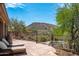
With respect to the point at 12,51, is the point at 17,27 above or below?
above

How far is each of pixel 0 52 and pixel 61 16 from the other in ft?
4.51

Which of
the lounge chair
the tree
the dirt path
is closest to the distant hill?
the tree

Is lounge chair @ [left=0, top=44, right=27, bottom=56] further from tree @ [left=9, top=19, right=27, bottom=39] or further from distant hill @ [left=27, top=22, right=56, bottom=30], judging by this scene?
distant hill @ [left=27, top=22, right=56, bottom=30]

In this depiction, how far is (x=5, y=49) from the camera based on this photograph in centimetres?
559

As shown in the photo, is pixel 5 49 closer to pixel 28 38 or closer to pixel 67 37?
pixel 28 38

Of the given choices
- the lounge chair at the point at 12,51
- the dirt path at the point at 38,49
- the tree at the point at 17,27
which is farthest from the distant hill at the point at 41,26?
the lounge chair at the point at 12,51

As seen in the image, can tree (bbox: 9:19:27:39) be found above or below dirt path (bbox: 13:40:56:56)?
above

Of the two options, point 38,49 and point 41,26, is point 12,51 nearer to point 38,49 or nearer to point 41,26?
point 38,49

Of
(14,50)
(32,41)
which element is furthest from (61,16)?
(14,50)


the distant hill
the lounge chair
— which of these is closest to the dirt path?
the lounge chair

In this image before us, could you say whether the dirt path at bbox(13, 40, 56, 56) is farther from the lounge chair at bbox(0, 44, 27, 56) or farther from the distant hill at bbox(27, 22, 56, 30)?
the distant hill at bbox(27, 22, 56, 30)

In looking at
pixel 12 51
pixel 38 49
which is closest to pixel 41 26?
pixel 38 49

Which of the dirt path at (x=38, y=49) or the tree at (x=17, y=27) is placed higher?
the tree at (x=17, y=27)

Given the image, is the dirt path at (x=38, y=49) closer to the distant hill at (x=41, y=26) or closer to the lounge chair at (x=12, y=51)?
the lounge chair at (x=12, y=51)
